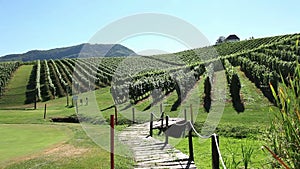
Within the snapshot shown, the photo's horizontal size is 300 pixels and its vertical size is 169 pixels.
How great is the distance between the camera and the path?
27.2ft

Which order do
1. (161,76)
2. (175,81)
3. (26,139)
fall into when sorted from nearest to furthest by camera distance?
(26,139) → (175,81) → (161,76)

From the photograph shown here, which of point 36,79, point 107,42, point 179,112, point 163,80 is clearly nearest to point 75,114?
point 179,112

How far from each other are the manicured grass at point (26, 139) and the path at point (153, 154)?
2553 mm

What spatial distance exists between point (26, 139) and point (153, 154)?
5096 millimetres

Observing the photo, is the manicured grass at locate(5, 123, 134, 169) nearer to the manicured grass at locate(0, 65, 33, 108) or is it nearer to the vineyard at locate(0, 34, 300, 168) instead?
the vineyard at locate(0, 34, 300, 168)

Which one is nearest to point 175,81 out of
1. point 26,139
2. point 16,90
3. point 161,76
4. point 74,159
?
point 161,76

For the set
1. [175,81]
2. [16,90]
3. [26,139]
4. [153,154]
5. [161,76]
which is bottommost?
[16,90]

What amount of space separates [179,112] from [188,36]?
27.8ft

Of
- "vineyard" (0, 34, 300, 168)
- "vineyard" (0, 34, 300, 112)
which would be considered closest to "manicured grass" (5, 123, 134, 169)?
"vineyard" (0, 34, 300, 168)

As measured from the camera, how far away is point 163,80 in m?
27.3

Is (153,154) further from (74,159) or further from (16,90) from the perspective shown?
(16,90)

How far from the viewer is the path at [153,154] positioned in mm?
8297

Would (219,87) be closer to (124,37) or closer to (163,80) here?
(163,80)

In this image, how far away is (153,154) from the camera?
9.45 metres
